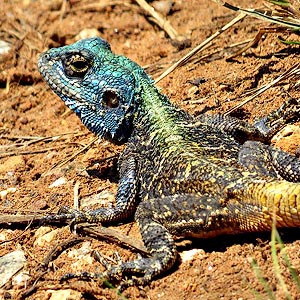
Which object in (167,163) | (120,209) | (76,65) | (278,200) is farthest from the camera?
(76,65)

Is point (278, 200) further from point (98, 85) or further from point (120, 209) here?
point (98, 85)

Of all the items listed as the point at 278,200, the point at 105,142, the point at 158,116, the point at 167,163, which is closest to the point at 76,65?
the point at 158,116

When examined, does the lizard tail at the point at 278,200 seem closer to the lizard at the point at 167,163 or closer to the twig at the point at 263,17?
the lizard at the point at 167,163

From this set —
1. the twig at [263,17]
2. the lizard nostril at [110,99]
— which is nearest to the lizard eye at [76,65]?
the lizard nostril at [110,99]

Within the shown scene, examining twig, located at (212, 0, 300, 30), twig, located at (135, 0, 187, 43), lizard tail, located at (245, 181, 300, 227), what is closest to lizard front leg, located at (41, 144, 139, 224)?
lizard tail, located at (245, 181, 300, 227)

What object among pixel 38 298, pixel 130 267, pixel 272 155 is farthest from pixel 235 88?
pixel 38 298

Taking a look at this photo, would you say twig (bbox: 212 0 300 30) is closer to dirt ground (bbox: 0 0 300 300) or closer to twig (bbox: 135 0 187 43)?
dirt ground (bbox: 0 0 300 300)
